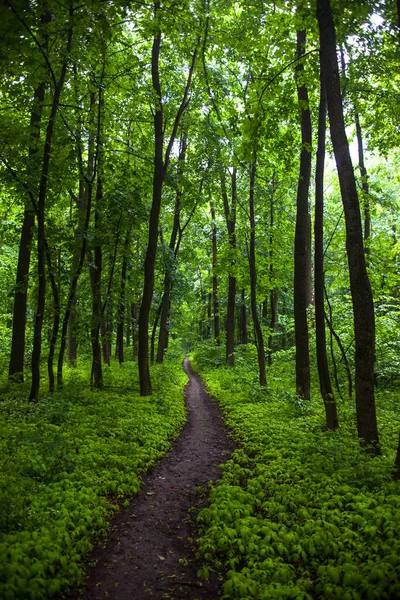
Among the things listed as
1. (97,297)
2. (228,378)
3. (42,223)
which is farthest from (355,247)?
(228,378)

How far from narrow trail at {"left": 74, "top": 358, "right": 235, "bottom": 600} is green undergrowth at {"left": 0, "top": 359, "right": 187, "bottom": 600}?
0.24 m

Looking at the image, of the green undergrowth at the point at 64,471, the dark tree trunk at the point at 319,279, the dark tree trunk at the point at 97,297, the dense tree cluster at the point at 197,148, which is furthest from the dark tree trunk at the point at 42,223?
the dark tree trunk at the point at 319,279

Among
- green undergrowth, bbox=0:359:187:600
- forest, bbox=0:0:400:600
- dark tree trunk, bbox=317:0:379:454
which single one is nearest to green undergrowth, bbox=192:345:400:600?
forest, bbox=0:0:400:600

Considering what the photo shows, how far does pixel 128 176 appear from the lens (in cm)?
1339

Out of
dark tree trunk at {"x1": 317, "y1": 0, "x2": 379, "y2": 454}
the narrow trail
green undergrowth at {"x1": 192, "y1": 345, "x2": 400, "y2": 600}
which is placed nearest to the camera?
green undergrowth at {"x1": 192, "y1": 345, "x2": 400, "y2": 600}

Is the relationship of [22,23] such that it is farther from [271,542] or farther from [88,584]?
[271,542]

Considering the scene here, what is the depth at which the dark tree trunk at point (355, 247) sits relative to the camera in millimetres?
6781

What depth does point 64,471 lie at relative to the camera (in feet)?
19.5

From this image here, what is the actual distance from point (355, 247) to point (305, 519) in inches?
184

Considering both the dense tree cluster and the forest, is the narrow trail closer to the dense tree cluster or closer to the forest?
the forest

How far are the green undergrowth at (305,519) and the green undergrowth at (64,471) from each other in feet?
5.22

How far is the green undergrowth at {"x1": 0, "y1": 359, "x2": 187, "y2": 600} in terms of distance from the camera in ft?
12.7

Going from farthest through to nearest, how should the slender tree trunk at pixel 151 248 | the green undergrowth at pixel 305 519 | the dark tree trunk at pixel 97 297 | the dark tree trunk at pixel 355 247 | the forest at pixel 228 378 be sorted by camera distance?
the slender tree trunk at pixel 151 248
the dark tree trunk at pixel 97 297
the dark tree trunk at pixel 355 247
the forest at pixel 228 378
the green undergrowth at pixel 305 519

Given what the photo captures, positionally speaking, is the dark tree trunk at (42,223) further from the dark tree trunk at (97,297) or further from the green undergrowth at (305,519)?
the green undergrowth at (305,519)
